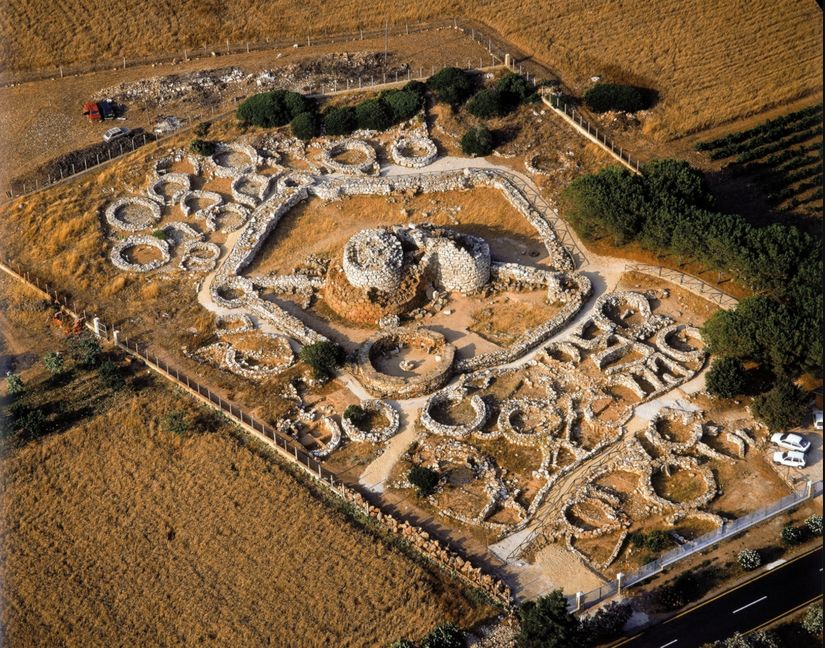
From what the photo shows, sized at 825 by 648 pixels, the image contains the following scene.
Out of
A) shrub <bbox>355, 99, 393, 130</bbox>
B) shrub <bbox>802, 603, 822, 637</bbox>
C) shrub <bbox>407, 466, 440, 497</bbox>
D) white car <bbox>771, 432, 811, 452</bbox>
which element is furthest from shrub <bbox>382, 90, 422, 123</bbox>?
shrub <bbox>802, 603, 822, 637</bbox>

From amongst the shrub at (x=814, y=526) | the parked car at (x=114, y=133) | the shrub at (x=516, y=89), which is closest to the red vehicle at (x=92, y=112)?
the parked car at (x=114, y=133)

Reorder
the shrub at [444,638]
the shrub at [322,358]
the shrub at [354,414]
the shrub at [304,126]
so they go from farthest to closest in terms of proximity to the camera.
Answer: the shrub at [304,126], the shrub at [322,358], the shrub at [354,414], the shrub at [444,638]

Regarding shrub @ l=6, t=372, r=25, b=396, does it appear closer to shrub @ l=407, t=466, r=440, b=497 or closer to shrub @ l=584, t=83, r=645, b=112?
shrub @ l=407, t=466, r=440, b=497

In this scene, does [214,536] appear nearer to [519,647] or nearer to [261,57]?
[519,647]

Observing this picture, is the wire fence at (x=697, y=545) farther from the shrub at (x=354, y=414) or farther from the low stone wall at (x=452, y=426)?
the shrub at (x=354, y=414)

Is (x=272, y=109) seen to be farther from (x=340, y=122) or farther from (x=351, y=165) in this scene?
(x=351, y=165)

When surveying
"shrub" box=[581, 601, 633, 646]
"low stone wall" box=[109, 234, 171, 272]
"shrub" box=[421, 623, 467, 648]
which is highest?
"low stone wall" box=[109, 234, 171, 272]

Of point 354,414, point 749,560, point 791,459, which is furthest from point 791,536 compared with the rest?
point 354,414
